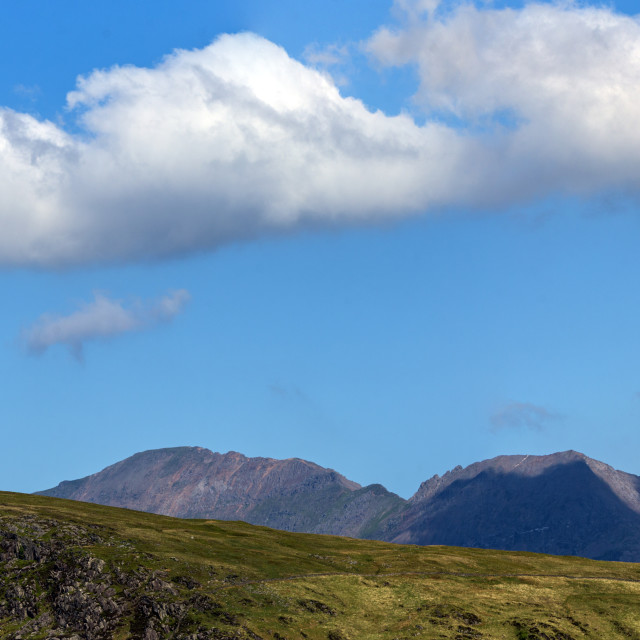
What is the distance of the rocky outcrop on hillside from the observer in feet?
428

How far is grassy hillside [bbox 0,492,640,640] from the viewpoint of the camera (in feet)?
440

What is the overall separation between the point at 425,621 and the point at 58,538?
6859 centimetres

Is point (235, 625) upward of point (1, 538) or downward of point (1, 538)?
downward

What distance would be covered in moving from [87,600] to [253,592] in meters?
28.7

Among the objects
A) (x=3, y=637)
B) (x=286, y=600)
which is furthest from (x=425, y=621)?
(x=3, y=637)

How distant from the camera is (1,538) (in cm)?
15212

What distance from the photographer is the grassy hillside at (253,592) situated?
134 m

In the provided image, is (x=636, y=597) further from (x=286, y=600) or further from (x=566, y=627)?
(x=286, y=600)

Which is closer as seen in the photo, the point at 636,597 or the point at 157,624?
the point at 157,624

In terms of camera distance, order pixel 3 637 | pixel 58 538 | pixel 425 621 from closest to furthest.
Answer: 1. pixel 3 637
2. pixel 425 621
3. pixel 58 538

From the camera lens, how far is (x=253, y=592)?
149 metres

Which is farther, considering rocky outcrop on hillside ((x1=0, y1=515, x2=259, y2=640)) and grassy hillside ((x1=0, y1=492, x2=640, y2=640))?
grassy hillside ((x1=0, y1=492, x2=640, y2=640))

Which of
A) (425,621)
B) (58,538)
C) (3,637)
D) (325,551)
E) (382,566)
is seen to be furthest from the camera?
(325,551)

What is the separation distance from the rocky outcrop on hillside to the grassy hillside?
0.19 meters
